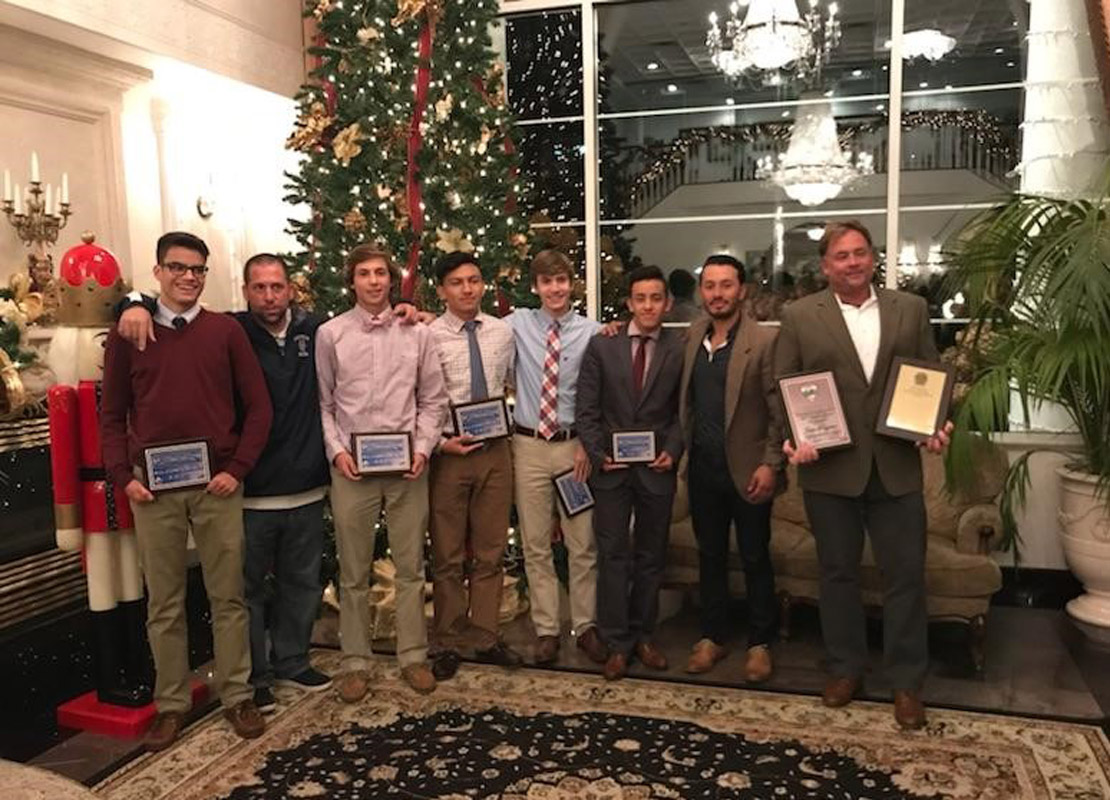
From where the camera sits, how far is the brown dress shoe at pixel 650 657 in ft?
12.3

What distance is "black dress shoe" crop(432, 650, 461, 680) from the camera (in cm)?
369

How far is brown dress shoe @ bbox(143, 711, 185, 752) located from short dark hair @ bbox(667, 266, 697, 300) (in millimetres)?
3841

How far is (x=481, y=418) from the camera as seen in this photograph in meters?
3.60

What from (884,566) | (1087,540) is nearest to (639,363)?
(884,566)

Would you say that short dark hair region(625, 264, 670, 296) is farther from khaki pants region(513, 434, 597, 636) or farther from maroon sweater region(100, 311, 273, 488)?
maroon sweater region(100, 311, 273, 488)

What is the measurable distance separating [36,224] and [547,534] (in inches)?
122

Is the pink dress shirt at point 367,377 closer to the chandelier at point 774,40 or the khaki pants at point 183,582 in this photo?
the khaki pants at point 183,582

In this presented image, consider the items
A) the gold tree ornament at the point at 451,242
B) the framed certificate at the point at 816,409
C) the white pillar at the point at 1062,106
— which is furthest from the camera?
the white pillar at the point at 1062,106

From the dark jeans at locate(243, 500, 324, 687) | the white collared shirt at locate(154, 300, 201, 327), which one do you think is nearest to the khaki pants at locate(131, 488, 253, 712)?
the dark jeans at locate(243, 500, 324, 687)

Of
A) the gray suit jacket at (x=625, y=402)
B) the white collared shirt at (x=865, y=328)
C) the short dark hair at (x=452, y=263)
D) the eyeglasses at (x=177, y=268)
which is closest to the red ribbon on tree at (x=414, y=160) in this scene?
the short dark hair at (x=452, y=263)

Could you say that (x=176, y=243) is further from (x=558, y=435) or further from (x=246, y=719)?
(x=246, y=719)

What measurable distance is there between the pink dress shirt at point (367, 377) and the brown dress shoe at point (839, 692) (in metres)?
1.71

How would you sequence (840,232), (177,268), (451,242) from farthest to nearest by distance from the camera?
(451,242) → (840,232) → (177,268)

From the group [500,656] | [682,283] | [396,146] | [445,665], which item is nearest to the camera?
[445,665]
